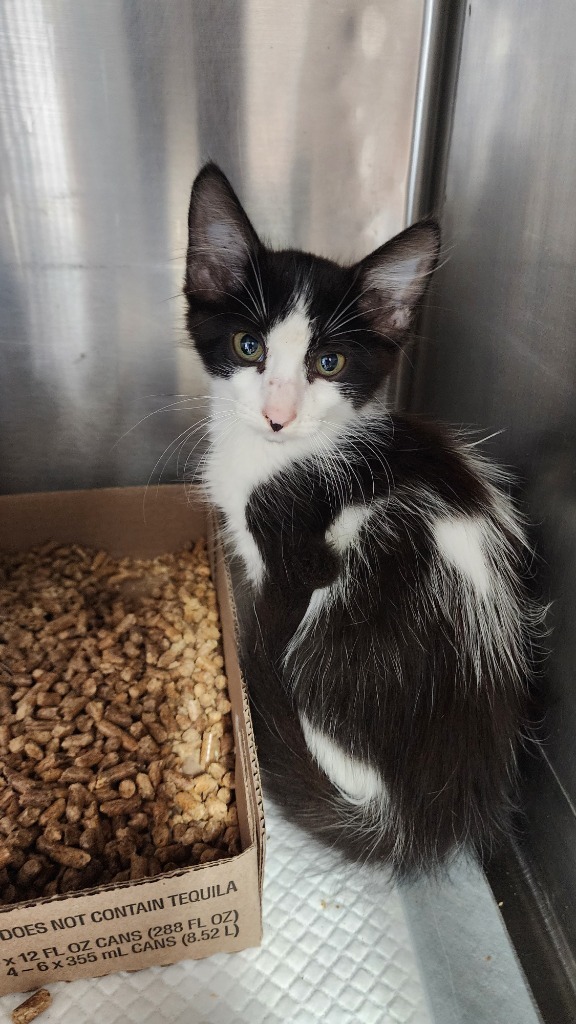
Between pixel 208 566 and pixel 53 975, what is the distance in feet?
2.74

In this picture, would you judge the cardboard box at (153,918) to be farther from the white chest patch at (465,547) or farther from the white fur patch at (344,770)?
the white chest patch at (465,547)

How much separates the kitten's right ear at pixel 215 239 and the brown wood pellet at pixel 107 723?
2.30ft

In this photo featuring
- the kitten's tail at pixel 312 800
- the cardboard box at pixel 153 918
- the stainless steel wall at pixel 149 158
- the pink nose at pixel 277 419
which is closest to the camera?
the cardboard box at pixel 153 918

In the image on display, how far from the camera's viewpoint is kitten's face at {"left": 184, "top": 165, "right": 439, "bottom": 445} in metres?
0.94

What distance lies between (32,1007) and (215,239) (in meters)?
1.09

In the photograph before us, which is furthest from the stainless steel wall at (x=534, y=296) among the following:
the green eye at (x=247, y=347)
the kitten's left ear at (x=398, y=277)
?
the green eye at (x=247, y=347)

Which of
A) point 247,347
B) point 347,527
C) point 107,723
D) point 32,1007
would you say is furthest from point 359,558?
point 32,1007

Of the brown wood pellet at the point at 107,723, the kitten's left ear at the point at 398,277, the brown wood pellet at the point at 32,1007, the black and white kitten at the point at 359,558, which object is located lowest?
the brown wood pellet at the point at 32,1007

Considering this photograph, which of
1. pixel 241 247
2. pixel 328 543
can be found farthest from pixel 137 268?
pixel 328 543

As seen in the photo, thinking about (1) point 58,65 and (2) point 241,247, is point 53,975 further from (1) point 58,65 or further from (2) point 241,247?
(1) point 58,65

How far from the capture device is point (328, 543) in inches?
38.6

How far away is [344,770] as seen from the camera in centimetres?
101

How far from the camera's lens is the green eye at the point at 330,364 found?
983 mm

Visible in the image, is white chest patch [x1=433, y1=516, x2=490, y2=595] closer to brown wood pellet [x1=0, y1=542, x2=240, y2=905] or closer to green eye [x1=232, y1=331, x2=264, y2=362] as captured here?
green eye [x1=232, y1=331, x2=264, y2=362]
